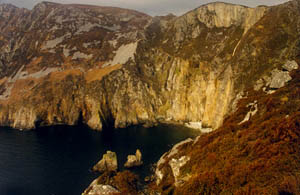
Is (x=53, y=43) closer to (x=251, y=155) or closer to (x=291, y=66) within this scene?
(x=291, y=66)

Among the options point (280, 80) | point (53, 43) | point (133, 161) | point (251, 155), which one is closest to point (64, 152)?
point (133, 161)

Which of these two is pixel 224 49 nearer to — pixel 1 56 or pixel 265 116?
pixel 265 116

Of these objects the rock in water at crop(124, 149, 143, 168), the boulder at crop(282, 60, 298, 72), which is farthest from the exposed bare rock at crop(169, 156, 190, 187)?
the boulder at crop(282, 60, 298, 72)

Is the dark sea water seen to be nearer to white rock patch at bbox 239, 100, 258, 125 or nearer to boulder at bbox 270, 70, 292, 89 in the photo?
white rock patch at bbox 239, 100, 258, 125

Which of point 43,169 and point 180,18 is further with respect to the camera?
point 180,18

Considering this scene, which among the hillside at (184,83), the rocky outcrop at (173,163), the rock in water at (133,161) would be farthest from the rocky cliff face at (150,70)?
the rocky outcrop at (173,163)

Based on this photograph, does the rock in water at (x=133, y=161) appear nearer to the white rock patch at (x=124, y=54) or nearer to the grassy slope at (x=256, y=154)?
the grassy slope at (x=256, y=154)

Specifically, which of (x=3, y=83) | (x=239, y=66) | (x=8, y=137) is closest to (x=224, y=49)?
(x=239, y=66)
